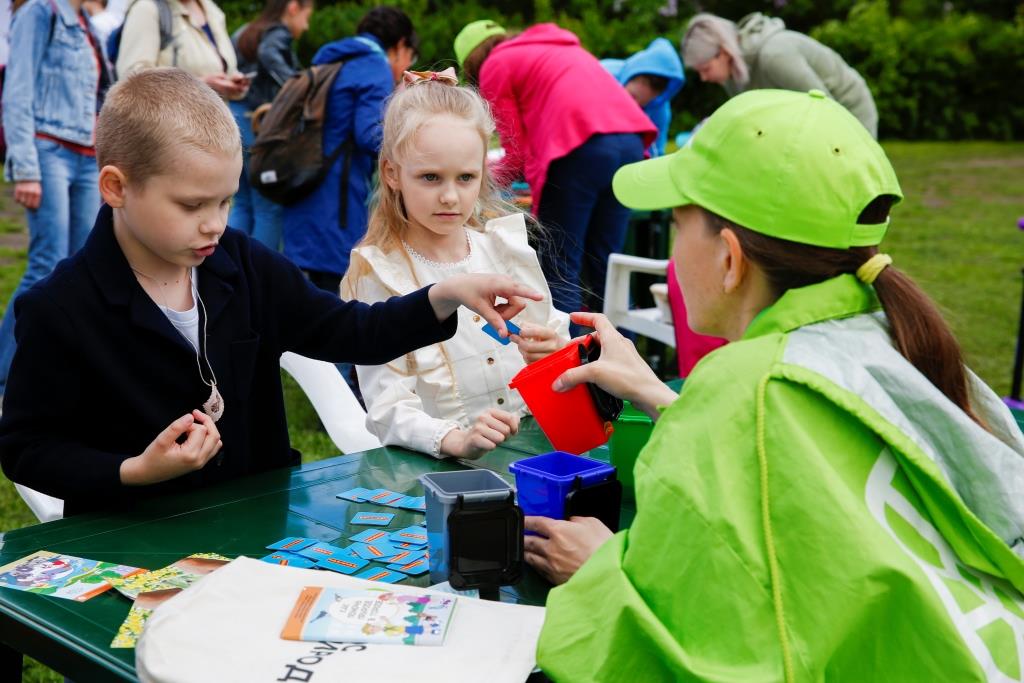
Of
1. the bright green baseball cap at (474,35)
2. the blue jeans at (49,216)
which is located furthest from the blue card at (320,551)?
the bright green baseball cap at (474,35)

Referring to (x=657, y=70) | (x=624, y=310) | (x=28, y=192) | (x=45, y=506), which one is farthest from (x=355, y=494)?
(x=657, y=70)

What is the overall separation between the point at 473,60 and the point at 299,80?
3.18 feet

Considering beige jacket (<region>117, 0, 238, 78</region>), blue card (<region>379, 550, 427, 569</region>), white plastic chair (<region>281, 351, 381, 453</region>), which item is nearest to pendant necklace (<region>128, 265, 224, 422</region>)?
blue card (<region>379, 550, 427, 569</region>)

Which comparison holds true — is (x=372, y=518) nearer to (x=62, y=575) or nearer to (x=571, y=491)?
(x=571, y=491)

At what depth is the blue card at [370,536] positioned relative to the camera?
1.77 meters

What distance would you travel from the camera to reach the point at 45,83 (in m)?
4.84

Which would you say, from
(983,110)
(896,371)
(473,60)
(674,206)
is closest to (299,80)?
(473,60)

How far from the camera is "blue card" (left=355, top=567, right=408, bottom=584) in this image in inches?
64.2

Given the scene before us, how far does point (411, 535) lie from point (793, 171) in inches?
34.3

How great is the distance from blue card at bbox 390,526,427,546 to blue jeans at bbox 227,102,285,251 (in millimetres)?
3758

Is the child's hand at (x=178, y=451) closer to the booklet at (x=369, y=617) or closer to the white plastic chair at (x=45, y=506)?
the booklet at (x=369, y=617)

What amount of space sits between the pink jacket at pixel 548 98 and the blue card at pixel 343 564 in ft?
11.2

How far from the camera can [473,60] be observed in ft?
17.9

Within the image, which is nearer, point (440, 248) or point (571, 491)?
point (571, 491)
